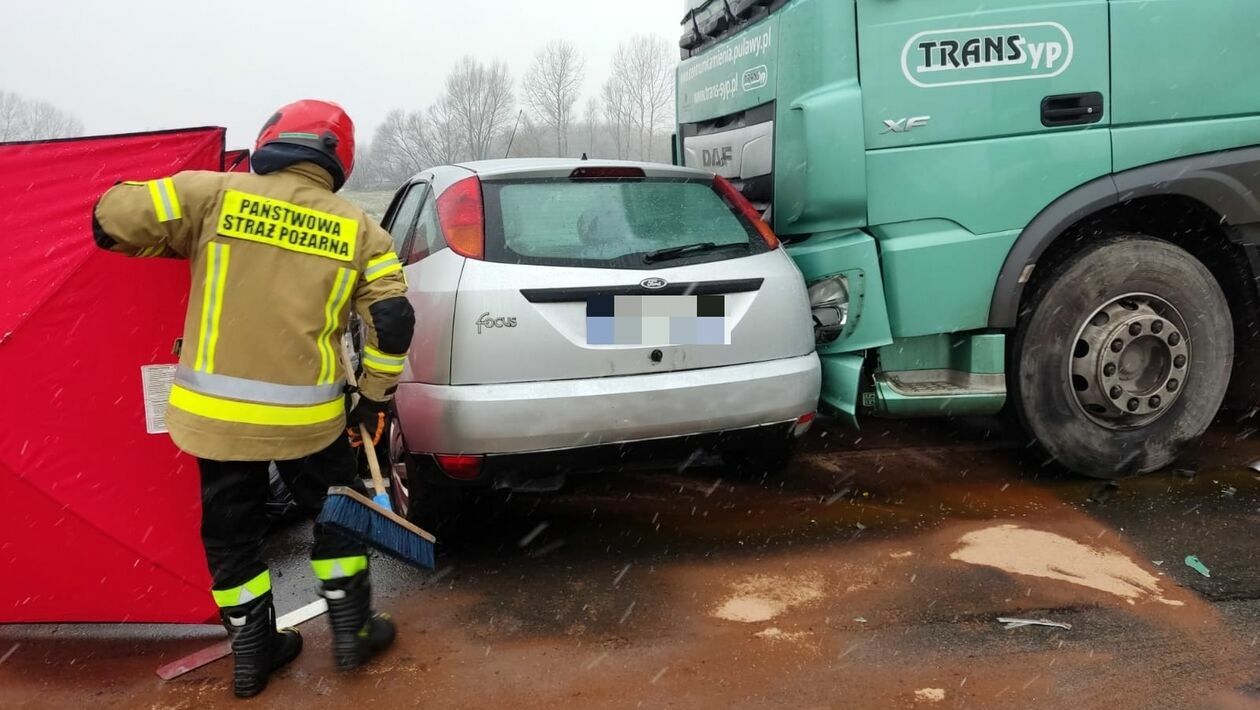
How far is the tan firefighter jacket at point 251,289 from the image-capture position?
2539mm

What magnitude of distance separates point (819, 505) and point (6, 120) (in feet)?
62.2

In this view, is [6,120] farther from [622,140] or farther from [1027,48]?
[1027,48]

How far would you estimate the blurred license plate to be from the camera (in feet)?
10.7

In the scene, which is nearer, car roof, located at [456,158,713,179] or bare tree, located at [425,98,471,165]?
car roof, located at [456,158,713,179]

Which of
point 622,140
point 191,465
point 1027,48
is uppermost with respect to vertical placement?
point 622,140

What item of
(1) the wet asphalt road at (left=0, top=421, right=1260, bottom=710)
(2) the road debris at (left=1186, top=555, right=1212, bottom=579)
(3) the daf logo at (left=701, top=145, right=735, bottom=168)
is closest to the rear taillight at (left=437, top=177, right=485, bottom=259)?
(1) the wet asphalt road at (left=0, top=421, right=1260, bottom=710)

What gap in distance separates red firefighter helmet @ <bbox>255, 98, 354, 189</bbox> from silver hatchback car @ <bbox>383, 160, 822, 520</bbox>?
61cm

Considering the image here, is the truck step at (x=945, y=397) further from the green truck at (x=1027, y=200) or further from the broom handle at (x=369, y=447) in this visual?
the broom handle at (x=369, y=447)

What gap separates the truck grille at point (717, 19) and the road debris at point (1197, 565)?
2.84 m

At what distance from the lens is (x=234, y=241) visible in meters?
2.55

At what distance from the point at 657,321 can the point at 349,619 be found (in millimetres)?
1435

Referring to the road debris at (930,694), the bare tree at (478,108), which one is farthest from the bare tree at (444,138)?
the road debris at (930,694)

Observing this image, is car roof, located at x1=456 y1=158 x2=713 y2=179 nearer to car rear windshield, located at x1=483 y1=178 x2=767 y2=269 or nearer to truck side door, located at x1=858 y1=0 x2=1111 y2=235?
car rear windshield, located at x1=483 y1=178 x2=767 y2=269

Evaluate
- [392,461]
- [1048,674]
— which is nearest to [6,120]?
[392,461]
